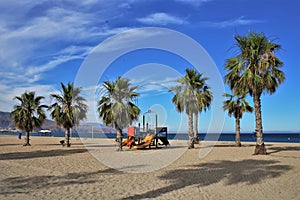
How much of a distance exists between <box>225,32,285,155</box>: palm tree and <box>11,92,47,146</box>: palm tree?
74.8 ft

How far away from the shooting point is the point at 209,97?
3047cm

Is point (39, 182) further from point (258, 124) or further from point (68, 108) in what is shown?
point (68, 108)

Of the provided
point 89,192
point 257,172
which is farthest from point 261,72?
point 89,192

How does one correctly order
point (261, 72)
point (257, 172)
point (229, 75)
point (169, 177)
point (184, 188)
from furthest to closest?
point (229, 75) < point (261, 72) < point (257, 172) < point (169, 177) < point (184, 188)

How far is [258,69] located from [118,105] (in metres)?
9.71

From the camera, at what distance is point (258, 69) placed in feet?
60.3

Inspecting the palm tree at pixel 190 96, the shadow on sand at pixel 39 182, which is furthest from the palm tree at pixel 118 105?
the shadow on sand at pixel 39 182

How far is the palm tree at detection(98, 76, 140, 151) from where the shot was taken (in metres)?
21.8

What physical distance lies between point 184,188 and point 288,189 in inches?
113

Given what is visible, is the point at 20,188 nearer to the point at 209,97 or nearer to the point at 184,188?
the point at 184,188

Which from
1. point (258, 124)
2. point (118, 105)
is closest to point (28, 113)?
point (118, 105)

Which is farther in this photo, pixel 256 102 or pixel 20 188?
pixel 256 102

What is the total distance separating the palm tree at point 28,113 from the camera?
3275 cm

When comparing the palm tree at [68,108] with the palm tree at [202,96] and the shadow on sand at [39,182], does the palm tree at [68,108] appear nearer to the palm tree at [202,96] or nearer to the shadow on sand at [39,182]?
the palm tree at [202,96]
